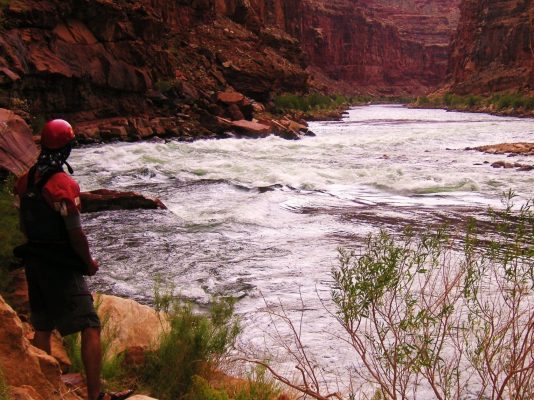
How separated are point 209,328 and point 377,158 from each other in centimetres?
1588

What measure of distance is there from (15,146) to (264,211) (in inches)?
179

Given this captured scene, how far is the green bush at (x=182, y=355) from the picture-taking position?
3914 mm

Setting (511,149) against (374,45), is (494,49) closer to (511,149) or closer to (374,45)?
(374,45)

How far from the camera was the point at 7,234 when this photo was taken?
5188 millimetres

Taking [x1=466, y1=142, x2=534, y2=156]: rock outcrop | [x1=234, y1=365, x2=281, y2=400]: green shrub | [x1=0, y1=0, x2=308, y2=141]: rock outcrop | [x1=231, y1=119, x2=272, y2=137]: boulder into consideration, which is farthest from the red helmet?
[x1=231, y1=119, x2=272, y2=137]: boulder

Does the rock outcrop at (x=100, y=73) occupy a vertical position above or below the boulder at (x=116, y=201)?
above

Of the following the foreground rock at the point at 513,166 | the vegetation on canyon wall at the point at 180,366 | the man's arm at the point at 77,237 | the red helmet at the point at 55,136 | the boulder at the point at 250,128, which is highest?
the red helmet at the point at 55,136

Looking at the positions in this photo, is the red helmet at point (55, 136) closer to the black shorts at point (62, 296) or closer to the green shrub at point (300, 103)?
the black shorts at point (62, 296)

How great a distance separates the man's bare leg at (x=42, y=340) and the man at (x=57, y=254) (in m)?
0.07

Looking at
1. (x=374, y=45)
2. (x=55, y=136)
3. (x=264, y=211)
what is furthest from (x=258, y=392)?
(x=374, y=45)

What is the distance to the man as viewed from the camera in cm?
328

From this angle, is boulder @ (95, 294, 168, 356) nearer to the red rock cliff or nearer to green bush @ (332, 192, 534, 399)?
green bush @ (332, 192, 534, 399)

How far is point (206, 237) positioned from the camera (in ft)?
29.3

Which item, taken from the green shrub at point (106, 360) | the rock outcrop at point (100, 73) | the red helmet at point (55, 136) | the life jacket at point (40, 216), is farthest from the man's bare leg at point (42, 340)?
the rock outcrop at point (100, 73)
